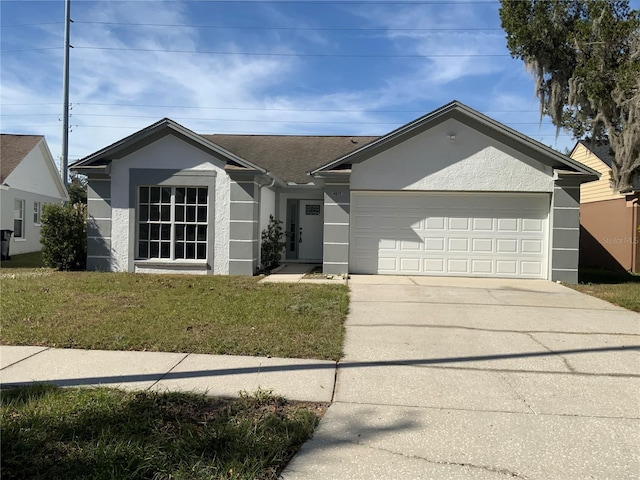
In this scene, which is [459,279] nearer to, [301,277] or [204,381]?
[301,277]

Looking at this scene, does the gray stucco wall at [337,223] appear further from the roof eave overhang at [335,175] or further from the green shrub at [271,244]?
the green shrub at [271,244]

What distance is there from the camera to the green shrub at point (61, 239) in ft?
39.9

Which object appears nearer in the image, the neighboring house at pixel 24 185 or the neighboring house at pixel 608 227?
the neighboring house at pixel 608 227

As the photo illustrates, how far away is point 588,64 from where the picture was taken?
661 inches

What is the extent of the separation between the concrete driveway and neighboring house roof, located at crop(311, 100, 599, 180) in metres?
5.33

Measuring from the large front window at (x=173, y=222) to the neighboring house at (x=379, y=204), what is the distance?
3 centimetres

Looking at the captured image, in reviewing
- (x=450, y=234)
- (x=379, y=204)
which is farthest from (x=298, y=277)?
(x=450, y=234)

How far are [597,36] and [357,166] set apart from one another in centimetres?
1163

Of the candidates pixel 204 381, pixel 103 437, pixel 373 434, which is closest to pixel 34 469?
pixel 103 437

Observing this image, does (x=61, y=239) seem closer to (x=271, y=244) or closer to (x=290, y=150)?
(x=271, y=244)

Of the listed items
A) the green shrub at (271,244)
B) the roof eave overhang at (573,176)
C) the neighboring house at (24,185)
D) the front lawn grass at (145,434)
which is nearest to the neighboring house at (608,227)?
the roof eave overhang at (573,176)

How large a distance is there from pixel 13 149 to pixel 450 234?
1909 cm

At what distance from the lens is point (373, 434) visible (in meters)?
3.42

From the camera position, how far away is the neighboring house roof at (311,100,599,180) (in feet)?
38.4
